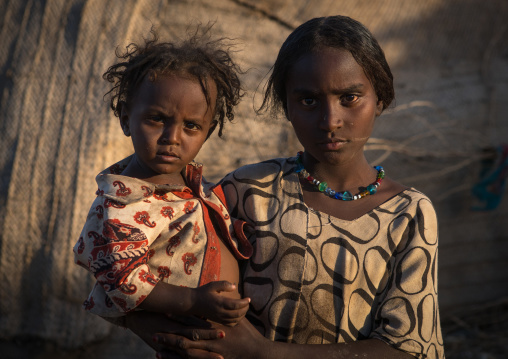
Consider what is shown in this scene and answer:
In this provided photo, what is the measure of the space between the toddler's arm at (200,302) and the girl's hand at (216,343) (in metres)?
0.05

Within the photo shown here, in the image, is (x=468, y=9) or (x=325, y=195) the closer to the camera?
(x=325, y=195)

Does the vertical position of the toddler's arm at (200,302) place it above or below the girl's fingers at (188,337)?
above

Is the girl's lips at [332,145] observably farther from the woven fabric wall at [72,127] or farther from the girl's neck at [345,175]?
the woven fabric wall at [72,127]

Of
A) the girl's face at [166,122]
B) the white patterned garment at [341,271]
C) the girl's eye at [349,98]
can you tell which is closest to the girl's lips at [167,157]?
the girl's face at [166,122]

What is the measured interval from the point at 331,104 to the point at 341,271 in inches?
18.6

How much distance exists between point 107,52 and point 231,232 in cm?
152

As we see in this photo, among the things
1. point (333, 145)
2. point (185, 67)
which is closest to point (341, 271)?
point (333, 145)

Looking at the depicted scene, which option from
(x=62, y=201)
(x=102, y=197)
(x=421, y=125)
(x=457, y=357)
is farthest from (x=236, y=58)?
(x=457, y=357)

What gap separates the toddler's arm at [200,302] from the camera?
1438mm

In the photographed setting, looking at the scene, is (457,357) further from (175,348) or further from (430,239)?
(175,348)

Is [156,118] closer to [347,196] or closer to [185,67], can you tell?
[185,67]

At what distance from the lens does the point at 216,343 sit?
1515mm

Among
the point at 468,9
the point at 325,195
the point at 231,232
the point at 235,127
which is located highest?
the point at 468,9

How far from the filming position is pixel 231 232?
170 cm
